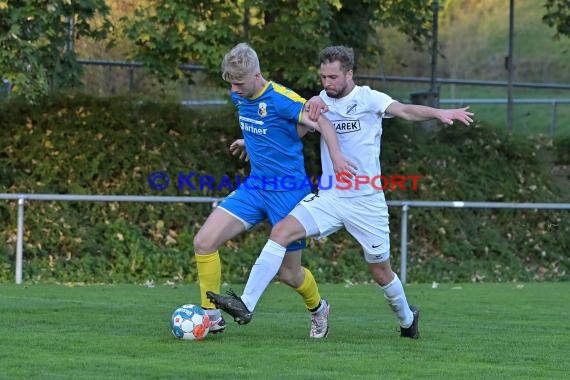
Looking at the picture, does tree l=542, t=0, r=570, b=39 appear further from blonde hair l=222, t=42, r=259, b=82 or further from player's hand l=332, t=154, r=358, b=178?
player's hand l=332, t=154, r=358, b=178

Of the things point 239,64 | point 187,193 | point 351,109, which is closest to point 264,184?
point 351,109

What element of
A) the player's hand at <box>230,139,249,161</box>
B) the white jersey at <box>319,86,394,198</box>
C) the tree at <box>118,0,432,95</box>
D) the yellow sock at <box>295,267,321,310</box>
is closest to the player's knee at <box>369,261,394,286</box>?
the yellow sock at <box>295,267,321,310</box>

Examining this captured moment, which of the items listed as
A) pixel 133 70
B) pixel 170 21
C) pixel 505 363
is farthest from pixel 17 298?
pixel 133 70

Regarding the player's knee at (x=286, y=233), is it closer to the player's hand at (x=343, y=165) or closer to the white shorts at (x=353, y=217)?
the white shorts at (x=353, y=217)

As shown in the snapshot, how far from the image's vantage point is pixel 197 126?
2077 centimetres

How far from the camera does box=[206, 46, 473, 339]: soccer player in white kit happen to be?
8680 mm

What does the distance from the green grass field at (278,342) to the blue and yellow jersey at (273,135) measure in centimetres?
120

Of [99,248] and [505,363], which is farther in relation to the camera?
[99,248]

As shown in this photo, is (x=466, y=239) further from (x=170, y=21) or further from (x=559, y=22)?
(x=170, y=21)

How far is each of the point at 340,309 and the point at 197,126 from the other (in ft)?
29.8

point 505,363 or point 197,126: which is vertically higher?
point 197,126

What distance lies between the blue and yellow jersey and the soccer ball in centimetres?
107

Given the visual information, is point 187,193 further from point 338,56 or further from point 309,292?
point 338,56

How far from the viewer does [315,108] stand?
28.4ft
